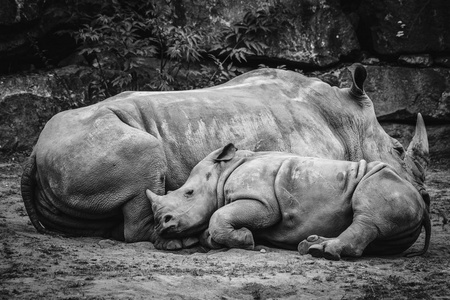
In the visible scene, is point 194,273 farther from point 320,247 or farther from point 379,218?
point 379,218

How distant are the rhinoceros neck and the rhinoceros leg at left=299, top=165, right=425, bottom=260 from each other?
0.86m

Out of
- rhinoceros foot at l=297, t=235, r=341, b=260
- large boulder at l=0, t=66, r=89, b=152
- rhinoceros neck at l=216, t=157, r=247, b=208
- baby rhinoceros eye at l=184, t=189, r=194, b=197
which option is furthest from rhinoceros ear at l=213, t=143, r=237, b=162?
large boulder at l=0, t=66, r=89, b=152

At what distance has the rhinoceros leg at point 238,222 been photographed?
256 inches

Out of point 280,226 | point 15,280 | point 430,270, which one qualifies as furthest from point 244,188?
point 15,280

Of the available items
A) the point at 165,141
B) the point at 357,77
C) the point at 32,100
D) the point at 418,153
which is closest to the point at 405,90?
the point at 357,77

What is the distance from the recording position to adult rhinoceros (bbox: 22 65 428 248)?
7062 millimetres

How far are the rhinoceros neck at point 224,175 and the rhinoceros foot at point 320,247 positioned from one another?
2.74ft

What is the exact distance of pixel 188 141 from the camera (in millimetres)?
7641

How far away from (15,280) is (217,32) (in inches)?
270

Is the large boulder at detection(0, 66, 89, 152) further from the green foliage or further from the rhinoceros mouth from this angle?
the rhinoceros mouth

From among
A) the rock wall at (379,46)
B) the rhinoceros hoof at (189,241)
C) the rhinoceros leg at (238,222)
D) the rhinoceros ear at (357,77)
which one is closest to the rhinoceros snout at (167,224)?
the rhinoceros hoof at (189,241)

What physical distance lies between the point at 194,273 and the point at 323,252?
1.07 metres

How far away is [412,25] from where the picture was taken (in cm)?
1170

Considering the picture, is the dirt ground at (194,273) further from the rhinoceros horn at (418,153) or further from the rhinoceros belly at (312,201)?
the rhinoceros horn at (418,153)
